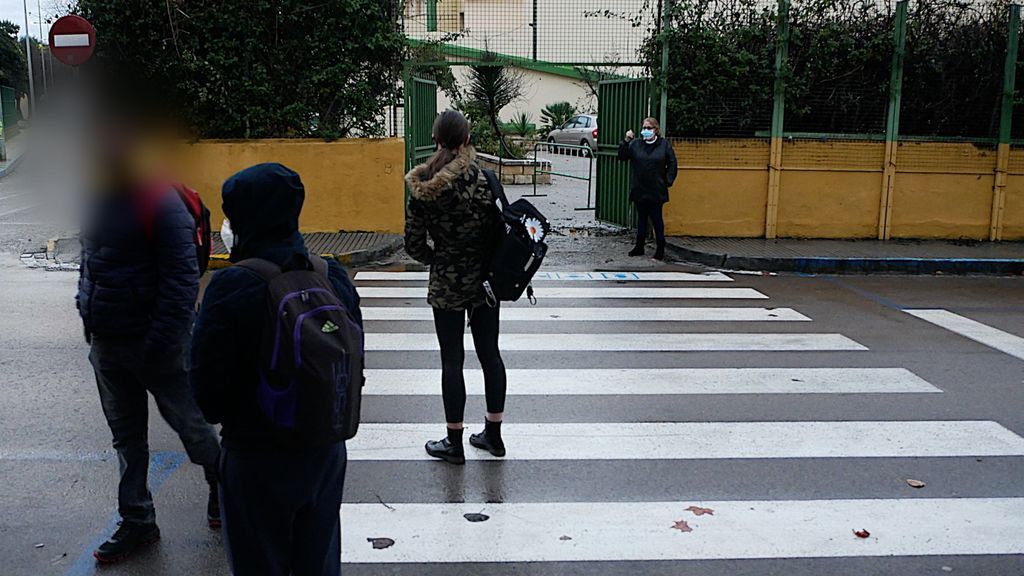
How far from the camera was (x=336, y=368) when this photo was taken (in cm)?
293

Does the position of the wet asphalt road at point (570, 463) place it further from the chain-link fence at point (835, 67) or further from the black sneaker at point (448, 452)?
the chain-link fence at point (835, 67)

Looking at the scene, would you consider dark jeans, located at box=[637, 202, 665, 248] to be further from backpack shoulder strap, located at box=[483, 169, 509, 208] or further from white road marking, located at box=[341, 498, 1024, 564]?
white road marking, located at box=[341, 498, 1024, 564]

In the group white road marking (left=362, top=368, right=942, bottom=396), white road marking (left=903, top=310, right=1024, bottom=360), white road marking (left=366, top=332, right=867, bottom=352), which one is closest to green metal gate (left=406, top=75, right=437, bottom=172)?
white road marking (left=366, top=332, right=867, bottom=352)

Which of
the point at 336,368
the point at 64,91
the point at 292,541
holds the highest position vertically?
the point at 64,91

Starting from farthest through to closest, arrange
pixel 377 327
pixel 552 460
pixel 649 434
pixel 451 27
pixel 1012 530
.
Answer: pixel 451 27 < pixel 377 327 < pixel 649 434 < pixel 552 460 < pixel 1012 530

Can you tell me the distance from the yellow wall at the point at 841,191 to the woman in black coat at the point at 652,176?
A: 1195 millimetres

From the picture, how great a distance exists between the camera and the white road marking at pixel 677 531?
14.3 feet

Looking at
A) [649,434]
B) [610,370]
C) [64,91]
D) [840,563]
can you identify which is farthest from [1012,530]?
[64,91]

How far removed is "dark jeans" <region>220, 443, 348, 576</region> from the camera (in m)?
2.96

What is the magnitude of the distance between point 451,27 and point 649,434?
1048cm

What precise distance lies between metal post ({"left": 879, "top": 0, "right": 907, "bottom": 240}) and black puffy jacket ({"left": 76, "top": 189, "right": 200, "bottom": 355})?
1209 centimetres

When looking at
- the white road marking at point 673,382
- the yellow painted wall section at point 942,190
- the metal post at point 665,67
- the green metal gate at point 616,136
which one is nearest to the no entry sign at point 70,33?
the white road marking at point 673,382

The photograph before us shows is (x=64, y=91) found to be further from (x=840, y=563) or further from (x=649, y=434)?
(x=840, y=563)

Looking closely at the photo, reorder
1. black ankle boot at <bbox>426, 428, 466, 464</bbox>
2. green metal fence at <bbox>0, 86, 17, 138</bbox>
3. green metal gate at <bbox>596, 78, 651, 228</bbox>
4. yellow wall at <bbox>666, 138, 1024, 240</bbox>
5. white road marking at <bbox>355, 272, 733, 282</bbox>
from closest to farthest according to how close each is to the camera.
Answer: black ankle boot at <bbox>426, 428, 466, 464</bbox> → white road marking at <bbox>355, 272, 733, 282</bbox> → yellow wall at <bbox>666, 138, 1024, 240</bbox> → green metal gate at <bbox>596, 78, 651, 228</bbox> → green metal fence at <bbox>0, 86, 17, 138</bbox>
